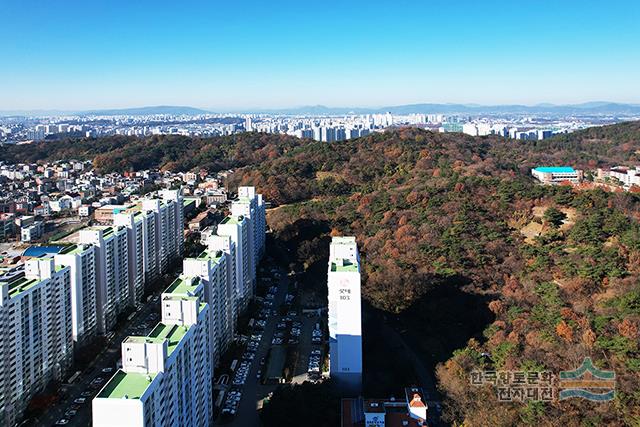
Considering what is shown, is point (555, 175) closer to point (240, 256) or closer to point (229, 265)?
point (240, 256)

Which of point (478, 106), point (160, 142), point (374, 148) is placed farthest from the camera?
point (478, 106)

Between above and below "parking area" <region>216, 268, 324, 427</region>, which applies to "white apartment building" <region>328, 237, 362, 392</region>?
above

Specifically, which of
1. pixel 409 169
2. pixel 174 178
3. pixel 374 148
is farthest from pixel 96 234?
Answer: pixel 174 178

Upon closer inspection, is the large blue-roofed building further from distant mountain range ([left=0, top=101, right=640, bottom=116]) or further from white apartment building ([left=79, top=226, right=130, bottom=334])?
distant mountain range ([left=0, top=101, right=640, bottom=116])

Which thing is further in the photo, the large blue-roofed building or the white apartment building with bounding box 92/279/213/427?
the large blue-roofed building

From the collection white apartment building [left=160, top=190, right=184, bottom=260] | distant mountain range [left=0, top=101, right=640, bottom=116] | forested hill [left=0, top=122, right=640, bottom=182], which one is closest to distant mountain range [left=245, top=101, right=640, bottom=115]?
distant mountain range [left=0, top=101, right=640, bottom=116]

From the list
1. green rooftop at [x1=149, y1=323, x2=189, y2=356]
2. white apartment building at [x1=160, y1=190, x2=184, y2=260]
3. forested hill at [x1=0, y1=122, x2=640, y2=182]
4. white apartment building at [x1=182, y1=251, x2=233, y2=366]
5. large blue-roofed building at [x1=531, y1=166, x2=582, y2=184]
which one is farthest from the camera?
forested hill at [x1=0, y1=122, x2=640, y2=182]

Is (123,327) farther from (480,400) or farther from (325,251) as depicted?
(480,400)
